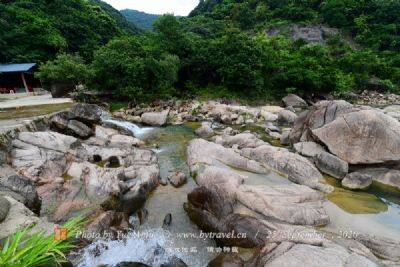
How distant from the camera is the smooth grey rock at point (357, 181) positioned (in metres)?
9.92

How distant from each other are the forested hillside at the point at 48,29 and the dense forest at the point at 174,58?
109mm

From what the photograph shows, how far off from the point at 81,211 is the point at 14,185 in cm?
200

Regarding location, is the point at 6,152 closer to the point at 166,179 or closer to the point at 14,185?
the point at 14,185

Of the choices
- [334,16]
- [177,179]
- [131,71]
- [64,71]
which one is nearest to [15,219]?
[177,179]

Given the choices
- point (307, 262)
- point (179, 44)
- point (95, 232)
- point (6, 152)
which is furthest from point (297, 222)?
point (179, 44)

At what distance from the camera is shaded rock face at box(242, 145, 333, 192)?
32.0ft

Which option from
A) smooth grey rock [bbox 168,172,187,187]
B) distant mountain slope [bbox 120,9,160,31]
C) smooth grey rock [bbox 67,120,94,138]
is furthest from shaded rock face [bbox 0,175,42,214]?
distant mountain slope [bbox 120,9,160,31]

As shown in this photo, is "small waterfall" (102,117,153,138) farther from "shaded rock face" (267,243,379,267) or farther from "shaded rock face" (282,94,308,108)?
"shaded rock face" (282,94,308,108)

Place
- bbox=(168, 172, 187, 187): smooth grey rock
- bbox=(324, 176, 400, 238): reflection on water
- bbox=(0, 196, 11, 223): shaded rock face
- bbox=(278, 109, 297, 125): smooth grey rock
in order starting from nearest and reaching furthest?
bbox=(0, 196, 11, 223): shaded rock face → bbox=(324, 176, 400, 238): reflection on water → bbox=(168, 172, 187, 187): smooth grey rock → bbox=(278, 109, 297, 125): smooth grey rock

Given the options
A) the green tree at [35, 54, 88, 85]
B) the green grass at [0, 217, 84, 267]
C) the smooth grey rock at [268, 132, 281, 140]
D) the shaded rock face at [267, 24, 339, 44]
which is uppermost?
the shaded rock face at [267, 24, 339, 44]

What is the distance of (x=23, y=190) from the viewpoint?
753 centimetres

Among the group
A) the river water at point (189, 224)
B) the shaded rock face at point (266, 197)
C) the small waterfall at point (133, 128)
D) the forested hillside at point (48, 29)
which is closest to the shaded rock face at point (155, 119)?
the small waterfall at point (133, 128)

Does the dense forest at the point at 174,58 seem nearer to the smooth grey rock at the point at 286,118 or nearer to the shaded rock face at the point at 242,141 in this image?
the smooth grey rock at the point at 286,118

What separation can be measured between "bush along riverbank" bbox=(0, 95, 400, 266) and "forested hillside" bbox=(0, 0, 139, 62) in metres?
22.9
